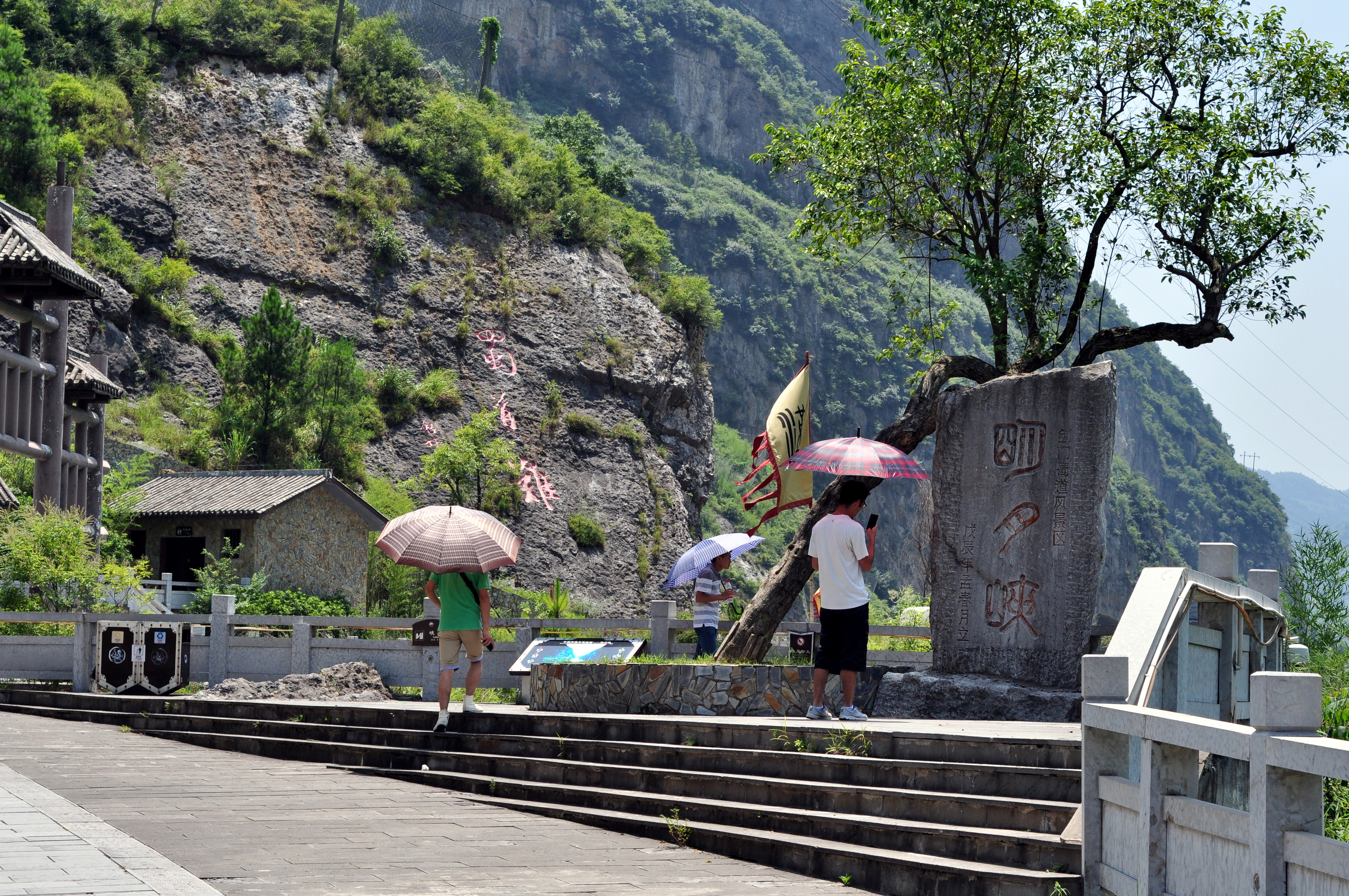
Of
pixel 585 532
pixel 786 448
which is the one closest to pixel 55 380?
pixel 786 448

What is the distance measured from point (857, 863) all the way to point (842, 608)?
254 centimetres

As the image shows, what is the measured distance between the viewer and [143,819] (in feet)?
23.3

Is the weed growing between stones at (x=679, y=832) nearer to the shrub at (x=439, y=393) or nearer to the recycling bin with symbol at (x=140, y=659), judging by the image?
the recycling bin with symbol at (x=140, y=659)

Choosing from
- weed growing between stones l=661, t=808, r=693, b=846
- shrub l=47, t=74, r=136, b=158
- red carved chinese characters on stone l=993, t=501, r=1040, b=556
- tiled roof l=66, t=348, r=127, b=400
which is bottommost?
weed growing between stones l=661, t=808, r=693, b=846

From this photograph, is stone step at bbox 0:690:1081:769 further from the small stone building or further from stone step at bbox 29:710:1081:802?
the small stone building

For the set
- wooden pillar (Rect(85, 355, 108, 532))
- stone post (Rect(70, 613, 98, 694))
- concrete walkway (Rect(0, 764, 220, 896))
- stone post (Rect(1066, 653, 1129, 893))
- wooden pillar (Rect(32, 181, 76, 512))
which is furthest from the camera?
wooden pillar (Rect(85, 355, 108, 532))

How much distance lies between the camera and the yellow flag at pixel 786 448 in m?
16.0

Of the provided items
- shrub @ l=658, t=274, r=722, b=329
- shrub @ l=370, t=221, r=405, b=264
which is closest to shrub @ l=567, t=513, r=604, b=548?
shrub @ l=658, t=274, r=722, b=329

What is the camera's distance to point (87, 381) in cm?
2595

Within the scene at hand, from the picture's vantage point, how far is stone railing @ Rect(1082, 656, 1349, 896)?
164 inches

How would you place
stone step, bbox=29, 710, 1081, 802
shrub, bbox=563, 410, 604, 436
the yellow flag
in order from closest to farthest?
stone step, bbox=29, 710, 1081, 802 < the yellow flag < shrub, bbox=563, 410, 604, 436

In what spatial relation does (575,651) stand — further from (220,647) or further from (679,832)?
(679,832)

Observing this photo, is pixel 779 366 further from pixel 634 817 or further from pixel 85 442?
pixel 634 817

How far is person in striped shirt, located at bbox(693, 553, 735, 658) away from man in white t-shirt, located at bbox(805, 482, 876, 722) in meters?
4.65
